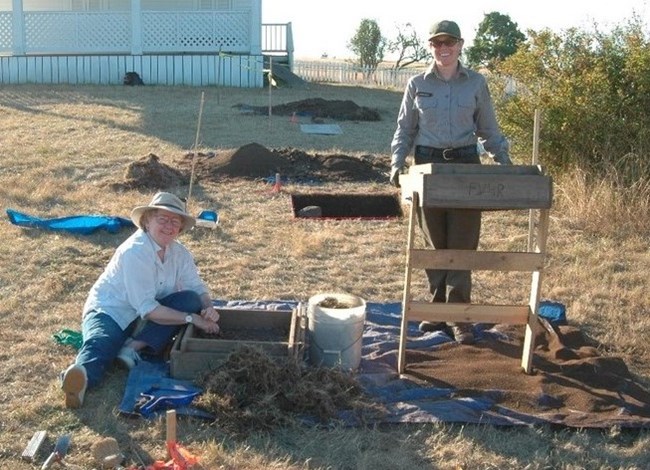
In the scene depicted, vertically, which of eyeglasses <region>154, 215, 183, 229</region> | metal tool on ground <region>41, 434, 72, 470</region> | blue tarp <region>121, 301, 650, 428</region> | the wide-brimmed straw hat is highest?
the wide-brimmed straw hat

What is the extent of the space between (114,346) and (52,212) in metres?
4.73

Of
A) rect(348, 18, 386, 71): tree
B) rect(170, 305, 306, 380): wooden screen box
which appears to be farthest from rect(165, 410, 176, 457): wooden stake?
rect(348, 18, 386, 71): tree

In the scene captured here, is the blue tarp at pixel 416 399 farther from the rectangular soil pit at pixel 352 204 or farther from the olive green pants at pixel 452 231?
the rectangular soil pit at pixel 352 204

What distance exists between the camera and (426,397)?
467 centimetres

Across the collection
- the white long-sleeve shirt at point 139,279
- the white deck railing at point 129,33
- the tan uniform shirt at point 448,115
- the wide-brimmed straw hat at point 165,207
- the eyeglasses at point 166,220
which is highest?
the white deck railing at point 129,33

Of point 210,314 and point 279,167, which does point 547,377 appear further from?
point 279,167

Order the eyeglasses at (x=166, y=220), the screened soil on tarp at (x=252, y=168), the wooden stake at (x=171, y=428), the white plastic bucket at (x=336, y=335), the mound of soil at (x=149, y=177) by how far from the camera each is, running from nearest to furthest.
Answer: the wooden stake at (x=171, y=428), the white plastic bucket at (x=336, y=335), the eyeglasses at (x=166, y=220), the mound of soil at (x=149, y=177), the screened soil on tarp at (x=252, y=168)

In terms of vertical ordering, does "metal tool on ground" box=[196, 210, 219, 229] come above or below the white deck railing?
below

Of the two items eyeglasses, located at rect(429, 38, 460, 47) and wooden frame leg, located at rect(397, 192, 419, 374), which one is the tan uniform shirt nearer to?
eyeglasses, located at rect(429, 38, 460, 47)

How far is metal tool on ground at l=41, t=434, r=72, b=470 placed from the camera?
383 centimetres

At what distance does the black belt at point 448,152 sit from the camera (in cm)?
537

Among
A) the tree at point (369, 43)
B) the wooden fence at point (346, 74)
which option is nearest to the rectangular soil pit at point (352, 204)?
the wooden fence at point (346, 74)

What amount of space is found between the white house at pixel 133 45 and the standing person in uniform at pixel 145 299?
1987 cm

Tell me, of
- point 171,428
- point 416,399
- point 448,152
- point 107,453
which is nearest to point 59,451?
point 107,453
